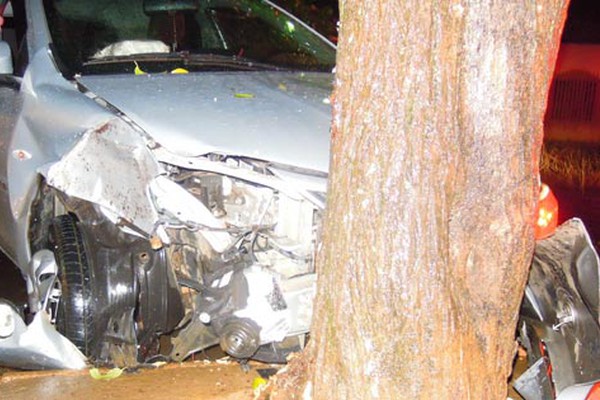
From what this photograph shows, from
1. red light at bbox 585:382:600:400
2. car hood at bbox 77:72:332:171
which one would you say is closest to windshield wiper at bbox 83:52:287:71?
car hood at bbox 77:72:332:171

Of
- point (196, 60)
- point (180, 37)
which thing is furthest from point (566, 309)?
point (180, 37)

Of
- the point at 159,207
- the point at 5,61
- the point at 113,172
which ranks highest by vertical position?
the point at 5,61

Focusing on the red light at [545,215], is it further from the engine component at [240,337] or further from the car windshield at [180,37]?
the car windshield at [180,37]

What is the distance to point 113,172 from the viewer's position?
125 inches

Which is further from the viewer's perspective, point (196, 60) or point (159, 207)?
point (196, 60)

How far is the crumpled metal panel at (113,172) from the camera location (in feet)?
10.3

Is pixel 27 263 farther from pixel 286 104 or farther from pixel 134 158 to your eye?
pixel 286 104

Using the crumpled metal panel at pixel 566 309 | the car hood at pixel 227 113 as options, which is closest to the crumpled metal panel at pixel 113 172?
the car hood at pixel 227 113

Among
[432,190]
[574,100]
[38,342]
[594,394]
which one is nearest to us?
[432,190]

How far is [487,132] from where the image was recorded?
2152 mm

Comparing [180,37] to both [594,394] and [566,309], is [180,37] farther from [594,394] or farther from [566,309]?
[594,394]

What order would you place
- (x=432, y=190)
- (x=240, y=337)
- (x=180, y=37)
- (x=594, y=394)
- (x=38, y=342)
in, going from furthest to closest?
(x=180, y=37) < (x=38, y=342) < (x=240, y=337) < (x=594, y=394) < (x=432, y=190)

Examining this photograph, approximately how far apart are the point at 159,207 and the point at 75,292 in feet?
1.83

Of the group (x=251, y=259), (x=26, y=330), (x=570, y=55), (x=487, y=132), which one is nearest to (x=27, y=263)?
(x=26, y=330)
